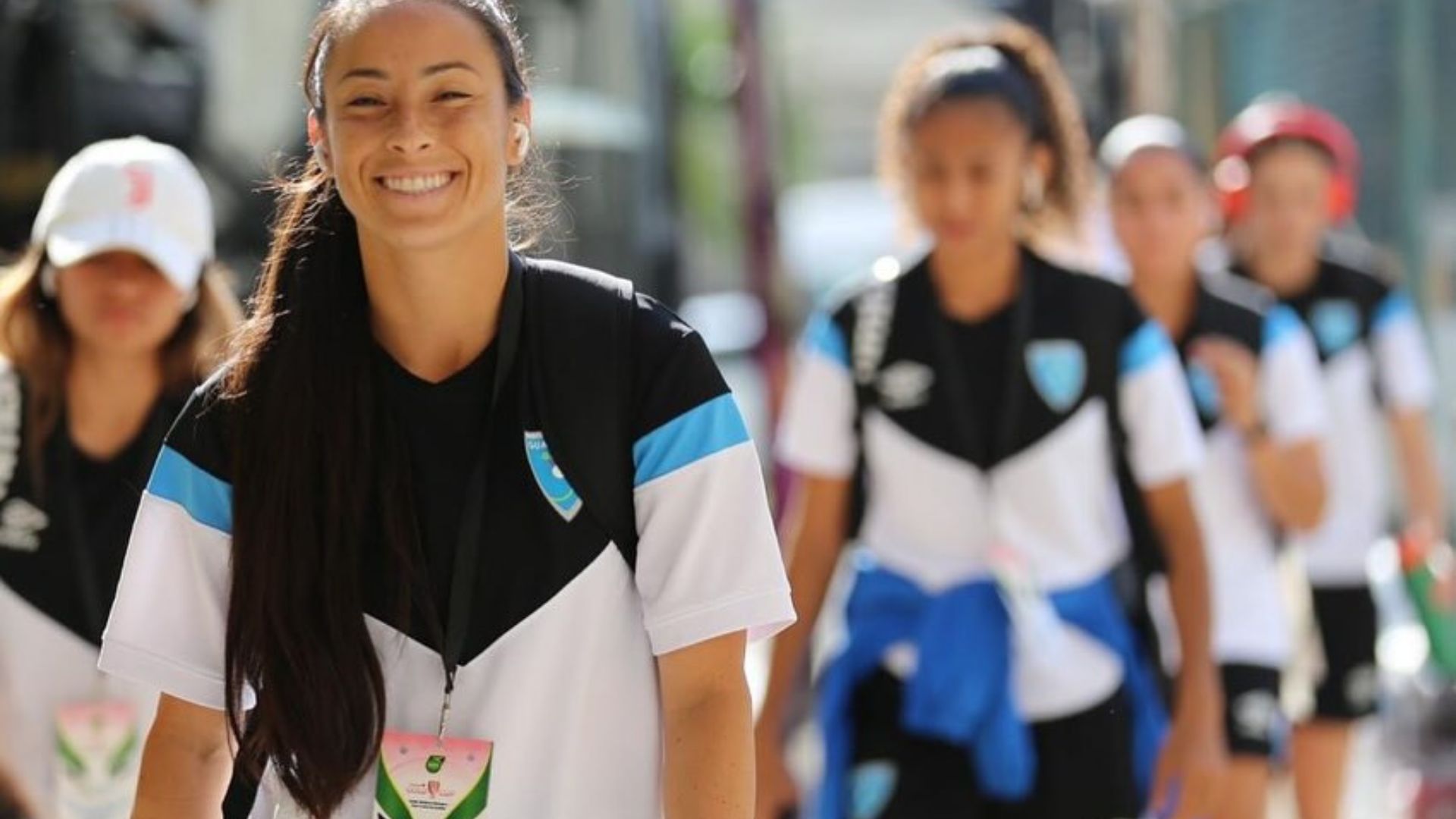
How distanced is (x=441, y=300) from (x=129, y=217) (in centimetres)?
157

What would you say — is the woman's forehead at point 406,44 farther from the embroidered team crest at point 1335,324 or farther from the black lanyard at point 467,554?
the embroidered team crest at point 1335,324

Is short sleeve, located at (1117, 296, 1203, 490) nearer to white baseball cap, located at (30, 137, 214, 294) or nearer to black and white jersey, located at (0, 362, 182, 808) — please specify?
white baseball cap, located at (30, 137, 214, 294)

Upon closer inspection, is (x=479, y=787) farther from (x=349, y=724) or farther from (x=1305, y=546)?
(x=1305, y=546)

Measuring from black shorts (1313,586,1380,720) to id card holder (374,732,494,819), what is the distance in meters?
4.90

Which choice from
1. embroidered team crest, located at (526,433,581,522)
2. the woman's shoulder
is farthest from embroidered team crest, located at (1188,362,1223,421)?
the woman's shoulder

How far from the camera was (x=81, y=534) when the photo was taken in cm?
434

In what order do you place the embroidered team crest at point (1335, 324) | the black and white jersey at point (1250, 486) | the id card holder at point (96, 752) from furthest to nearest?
the embroidered team crest at point (1335, 324) < the black and white jersey at point (1250, 486) < the id card holder at point (96, 752)

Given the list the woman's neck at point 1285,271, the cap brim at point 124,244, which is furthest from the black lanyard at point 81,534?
the woman's neck at point 1285,271

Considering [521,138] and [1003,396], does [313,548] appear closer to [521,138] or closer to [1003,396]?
[521,138]

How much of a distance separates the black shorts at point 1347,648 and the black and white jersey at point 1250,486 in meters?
0.98

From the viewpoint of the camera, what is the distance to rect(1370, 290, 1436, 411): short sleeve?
7449 mm

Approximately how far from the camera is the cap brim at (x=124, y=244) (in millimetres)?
4527

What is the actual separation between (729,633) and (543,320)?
43cm

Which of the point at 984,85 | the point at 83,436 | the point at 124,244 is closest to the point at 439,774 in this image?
the point at 83,436
